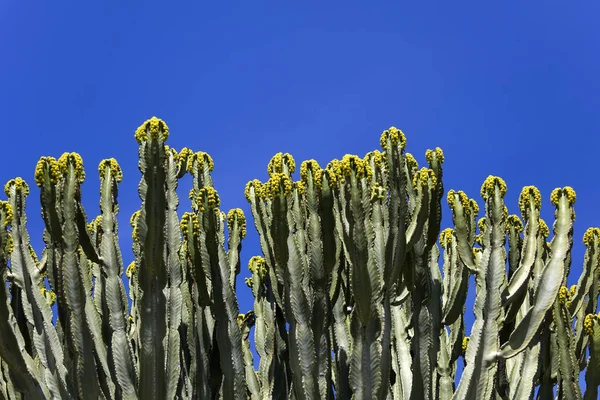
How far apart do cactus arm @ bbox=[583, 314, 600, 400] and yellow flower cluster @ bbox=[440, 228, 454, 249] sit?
1.69m

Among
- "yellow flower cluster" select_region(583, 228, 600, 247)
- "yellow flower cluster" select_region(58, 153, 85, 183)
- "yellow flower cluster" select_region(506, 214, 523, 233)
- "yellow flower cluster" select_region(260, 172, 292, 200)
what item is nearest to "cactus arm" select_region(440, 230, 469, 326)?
"yellow flower cluster" select_region(506, 214, 523, 233)

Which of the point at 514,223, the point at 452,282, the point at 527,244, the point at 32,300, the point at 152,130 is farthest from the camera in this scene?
the point at 452,282

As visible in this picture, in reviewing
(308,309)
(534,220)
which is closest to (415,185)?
(534,220)

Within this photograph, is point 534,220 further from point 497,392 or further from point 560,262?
point 497,392

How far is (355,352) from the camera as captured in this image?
19.7 feet

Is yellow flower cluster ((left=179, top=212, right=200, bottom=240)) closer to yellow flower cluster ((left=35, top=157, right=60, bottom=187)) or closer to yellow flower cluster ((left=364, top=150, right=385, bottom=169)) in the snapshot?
yellow flower cluster ((left=35, top=157, right=60, bottom=187))

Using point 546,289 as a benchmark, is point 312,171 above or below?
above

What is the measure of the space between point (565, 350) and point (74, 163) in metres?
3.72

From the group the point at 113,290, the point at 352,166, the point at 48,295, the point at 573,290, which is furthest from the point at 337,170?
the point at 48,295

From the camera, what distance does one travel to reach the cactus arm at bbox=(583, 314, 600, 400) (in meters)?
6.45

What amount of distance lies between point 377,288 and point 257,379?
1447 millimetres

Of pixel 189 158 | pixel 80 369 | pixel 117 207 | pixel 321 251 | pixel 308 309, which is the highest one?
pixel 189 158

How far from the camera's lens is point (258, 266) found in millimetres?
7555

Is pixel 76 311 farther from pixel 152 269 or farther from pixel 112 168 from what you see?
pixel 112 168
